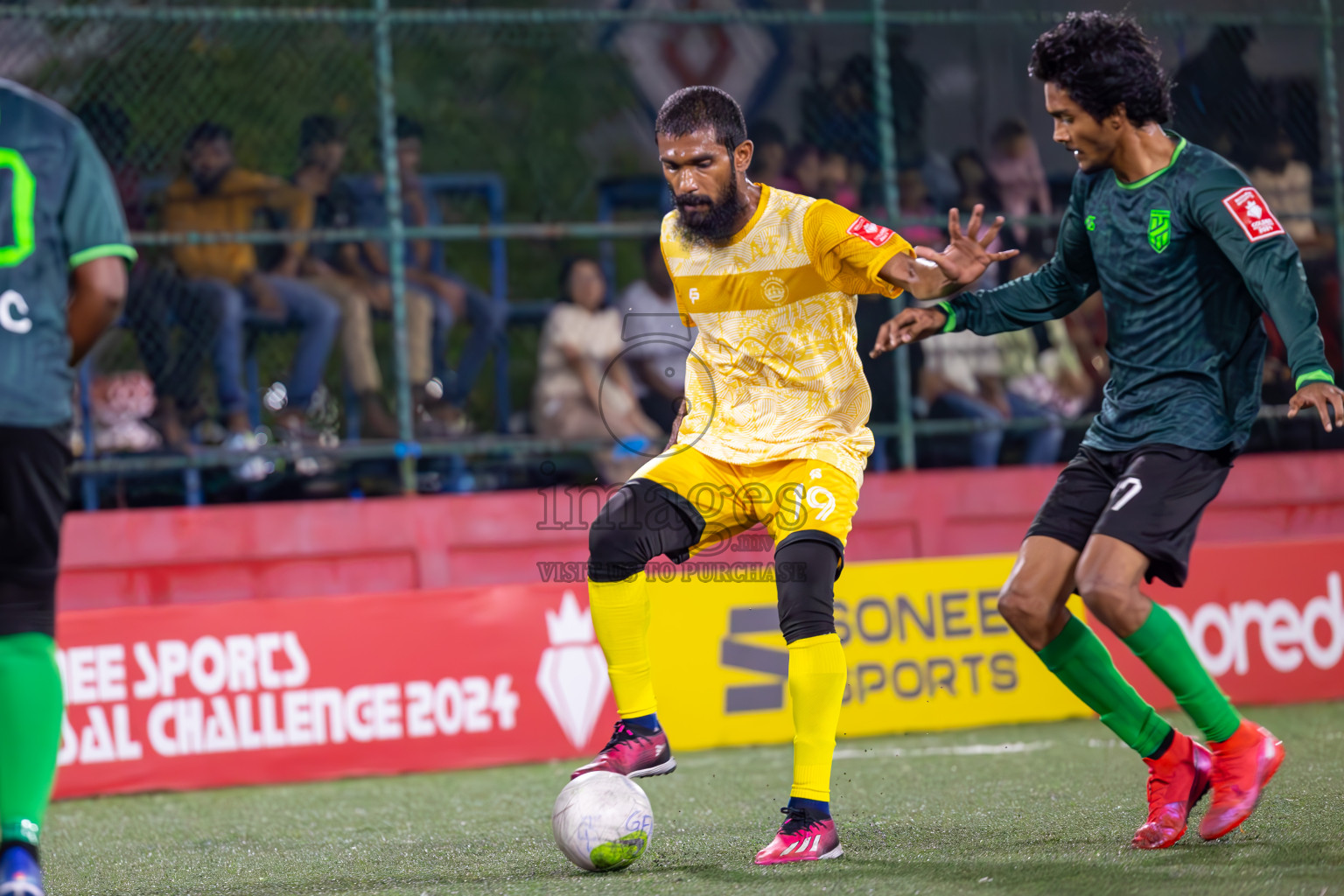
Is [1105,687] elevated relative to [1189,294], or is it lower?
lower

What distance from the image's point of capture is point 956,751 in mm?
6977

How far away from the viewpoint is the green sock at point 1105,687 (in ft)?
14.3

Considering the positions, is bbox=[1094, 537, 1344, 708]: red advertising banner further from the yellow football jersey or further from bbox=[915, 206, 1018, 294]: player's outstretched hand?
bbox=[915, 206, 1018, 294]: player's outstretched hand

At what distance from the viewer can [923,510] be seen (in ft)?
28.2

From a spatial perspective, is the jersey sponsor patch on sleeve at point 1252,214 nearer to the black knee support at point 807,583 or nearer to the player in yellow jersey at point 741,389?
the player in yellow jersey at point 741,389

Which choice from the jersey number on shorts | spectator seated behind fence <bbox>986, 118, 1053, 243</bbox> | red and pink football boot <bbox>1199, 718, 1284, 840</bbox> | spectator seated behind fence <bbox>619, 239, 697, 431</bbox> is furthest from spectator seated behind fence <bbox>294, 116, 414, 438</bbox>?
red and pink football boot <bbox>1199, 718, 1284, 840</bbox>

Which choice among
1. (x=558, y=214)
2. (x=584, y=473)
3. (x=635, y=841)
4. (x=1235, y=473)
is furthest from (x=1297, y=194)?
(x=635, y=841)

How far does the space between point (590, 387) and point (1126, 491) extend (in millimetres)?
4919

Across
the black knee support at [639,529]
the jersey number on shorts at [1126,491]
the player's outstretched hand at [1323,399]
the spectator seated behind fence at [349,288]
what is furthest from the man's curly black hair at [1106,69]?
the spectator seated behind fence at [349,288]

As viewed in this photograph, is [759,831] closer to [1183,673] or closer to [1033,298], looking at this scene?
[1183,673]

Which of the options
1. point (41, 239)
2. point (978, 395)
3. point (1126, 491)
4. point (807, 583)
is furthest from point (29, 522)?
point (978, 395)

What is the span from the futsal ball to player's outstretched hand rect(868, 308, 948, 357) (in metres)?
1.48

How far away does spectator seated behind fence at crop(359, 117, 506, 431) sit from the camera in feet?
28.7

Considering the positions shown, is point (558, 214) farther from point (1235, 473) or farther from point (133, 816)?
point (133, 816)
